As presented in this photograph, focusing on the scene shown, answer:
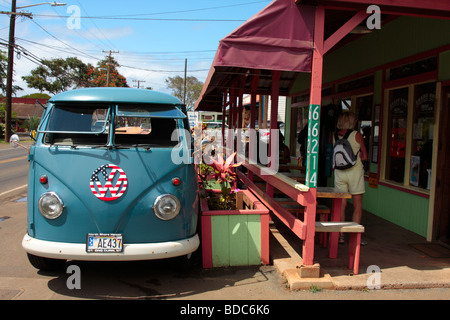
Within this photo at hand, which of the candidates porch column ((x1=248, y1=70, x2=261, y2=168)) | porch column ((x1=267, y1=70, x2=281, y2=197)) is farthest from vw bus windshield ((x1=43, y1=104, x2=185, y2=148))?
porch column ((x1=248, y1=70, x2=261, y2=168))

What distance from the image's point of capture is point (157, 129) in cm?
516

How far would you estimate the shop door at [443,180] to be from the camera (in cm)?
547

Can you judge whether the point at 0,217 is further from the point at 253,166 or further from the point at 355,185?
the point at 355,185

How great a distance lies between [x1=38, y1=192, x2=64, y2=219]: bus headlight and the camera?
12.6 feet

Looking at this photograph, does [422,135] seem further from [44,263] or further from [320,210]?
[44,263]

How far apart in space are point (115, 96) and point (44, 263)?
218 centimetres

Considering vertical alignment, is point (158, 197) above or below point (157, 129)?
below

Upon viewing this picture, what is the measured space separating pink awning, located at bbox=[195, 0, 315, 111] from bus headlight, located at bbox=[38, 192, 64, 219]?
2213mm

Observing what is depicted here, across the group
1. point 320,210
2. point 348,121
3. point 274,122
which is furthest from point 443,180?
point 274,122

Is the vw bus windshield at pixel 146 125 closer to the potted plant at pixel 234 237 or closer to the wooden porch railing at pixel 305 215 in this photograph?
the potted plant at pixel 234 237

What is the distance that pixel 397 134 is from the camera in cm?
664

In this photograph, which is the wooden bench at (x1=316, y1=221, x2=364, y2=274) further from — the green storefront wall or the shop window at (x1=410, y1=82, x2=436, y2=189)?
the shop window at (x1=410, y1=82, x2=436, y2=189)

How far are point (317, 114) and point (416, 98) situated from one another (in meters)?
3.01
